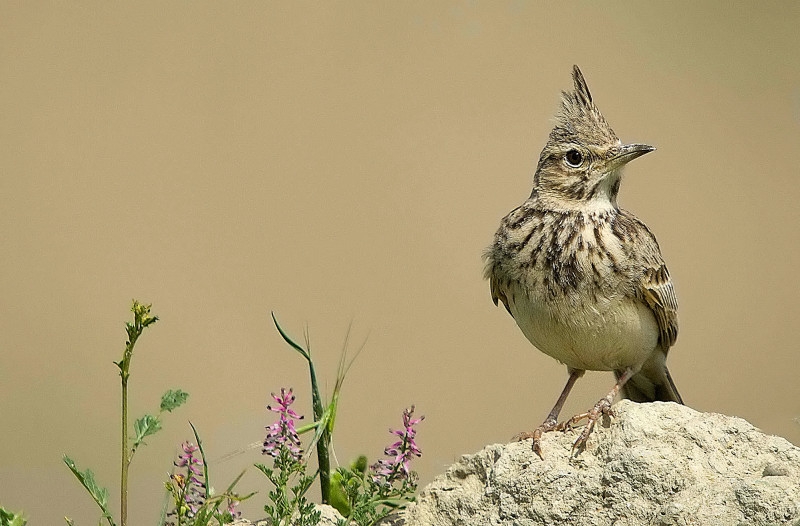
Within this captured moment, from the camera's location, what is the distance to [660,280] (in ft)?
17.4

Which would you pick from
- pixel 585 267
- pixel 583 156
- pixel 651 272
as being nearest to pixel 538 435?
pixel 585 267

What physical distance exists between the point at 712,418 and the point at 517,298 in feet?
3.85

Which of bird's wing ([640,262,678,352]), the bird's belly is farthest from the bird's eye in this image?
the bird's belly

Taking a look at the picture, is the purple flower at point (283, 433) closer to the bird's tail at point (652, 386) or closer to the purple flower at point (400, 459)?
the purple flower at point (400, 459)

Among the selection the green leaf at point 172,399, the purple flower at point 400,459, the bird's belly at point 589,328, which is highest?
the bird's belly at point 589,328

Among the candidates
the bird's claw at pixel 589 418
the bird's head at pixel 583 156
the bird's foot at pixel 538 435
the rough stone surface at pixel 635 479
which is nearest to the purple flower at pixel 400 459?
the rough stone surface at pixel 635 479

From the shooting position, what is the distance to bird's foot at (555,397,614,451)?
4.36 metres

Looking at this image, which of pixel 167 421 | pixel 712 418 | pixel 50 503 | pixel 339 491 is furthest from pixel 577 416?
pixel 167 421

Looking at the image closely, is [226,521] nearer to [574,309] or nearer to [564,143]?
[574,309]

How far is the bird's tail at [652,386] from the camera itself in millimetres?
5652

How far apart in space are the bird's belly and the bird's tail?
328 millimetres

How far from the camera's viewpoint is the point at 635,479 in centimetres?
402

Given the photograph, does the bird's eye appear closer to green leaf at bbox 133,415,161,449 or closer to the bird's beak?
the bird's beak

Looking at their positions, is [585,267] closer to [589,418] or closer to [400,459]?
[589,418]
